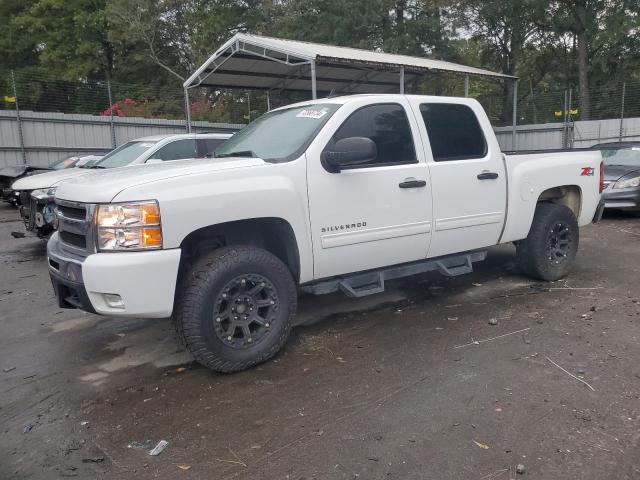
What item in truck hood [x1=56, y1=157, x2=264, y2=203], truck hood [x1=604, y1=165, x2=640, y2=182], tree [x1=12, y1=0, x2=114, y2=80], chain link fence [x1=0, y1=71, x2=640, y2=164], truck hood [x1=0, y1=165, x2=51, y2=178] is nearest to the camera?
truck hood [x1=56, y1=157, x2=264, y2=203]

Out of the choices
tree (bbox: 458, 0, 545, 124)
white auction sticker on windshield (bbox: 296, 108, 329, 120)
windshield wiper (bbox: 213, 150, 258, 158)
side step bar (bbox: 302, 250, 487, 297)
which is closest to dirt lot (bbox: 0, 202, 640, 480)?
side step bar (bbox: 302, 250, 487, 297)

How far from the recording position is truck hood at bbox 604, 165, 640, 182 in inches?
401

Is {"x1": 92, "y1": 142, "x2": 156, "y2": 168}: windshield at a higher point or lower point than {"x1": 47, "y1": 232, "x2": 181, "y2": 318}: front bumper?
higher

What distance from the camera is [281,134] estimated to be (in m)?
4.46

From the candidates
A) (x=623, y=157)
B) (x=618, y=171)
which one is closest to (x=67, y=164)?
(x=618, y=171)

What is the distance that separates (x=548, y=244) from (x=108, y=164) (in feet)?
21.9

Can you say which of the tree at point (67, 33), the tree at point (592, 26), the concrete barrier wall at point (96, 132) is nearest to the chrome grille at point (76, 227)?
the concrete barrier wall at point (96, 132)

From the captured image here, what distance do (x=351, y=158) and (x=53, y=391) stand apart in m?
2.63

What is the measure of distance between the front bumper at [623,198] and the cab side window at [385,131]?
7110 millimetres

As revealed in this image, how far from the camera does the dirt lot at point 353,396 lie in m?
2.71

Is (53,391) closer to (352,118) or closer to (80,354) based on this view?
(80,354)

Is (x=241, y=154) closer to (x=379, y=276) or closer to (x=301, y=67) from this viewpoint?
(x=379, y=276)

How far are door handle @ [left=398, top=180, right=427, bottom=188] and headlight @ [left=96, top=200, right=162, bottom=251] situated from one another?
2046 millimetres

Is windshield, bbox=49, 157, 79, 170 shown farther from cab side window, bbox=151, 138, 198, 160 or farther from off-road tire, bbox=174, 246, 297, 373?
off-road tire, bbox=174, 246, 297, 373
